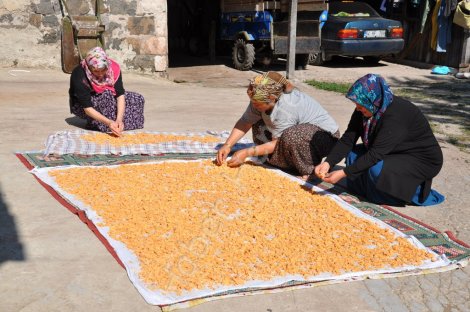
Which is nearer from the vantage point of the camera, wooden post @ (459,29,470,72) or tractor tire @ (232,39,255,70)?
tractor tire @ (232,39,255,70)

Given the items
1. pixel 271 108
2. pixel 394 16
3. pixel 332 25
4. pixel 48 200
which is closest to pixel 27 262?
pixel 48 200

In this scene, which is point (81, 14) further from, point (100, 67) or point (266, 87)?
point (266, 87)

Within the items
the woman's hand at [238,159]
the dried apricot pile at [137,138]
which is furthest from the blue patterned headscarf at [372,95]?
the dried apricot pile at [137,138]

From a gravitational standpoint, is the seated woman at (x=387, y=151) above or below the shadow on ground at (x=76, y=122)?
above

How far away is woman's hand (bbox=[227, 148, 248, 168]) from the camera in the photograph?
4457mm

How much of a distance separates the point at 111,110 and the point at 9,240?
2.71 m

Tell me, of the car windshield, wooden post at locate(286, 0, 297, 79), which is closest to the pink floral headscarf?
wooden post at locate(286, 0, 297, 79)

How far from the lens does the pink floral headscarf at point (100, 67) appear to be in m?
5.37

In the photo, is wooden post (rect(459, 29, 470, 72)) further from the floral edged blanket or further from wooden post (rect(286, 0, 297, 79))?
the floral edged blanket

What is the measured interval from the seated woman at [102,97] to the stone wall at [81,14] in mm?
3899

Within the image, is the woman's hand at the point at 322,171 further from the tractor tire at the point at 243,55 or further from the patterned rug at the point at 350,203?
the tractor tire at the point at 243,55

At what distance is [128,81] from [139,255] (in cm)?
664

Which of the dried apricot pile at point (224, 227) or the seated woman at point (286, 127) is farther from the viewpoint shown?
the seated woman at point (286, 127)

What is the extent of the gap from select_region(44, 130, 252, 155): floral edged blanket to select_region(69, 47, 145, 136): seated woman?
0.19 m
